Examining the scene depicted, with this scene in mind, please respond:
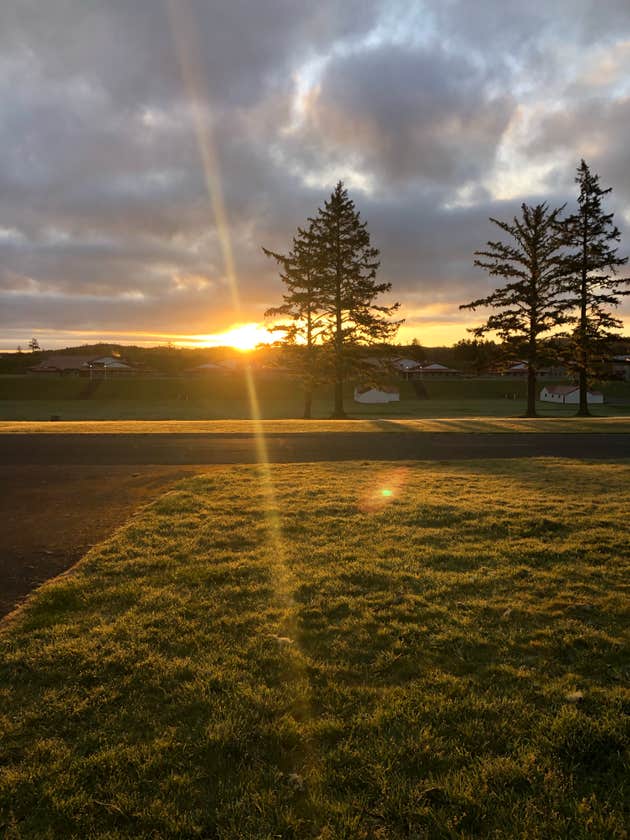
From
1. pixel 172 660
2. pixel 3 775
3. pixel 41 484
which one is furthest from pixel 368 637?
pixel 41 484

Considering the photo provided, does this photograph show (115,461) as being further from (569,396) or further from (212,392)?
(569,396)

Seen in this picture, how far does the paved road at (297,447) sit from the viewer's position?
13.9 metres

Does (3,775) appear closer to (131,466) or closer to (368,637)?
(368,637)

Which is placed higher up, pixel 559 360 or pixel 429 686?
pixel 559 360

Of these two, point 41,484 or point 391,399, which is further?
point 391,399

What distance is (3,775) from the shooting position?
2.76 metres

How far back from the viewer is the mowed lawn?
8.41 ft

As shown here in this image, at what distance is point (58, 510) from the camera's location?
8.60m

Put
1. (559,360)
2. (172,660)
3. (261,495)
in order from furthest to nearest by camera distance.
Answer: (559,360), (261,495), (172,660)

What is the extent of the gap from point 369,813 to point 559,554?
4.57 m

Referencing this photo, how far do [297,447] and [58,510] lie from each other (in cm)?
830

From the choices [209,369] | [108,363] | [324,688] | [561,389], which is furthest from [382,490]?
[108,363]

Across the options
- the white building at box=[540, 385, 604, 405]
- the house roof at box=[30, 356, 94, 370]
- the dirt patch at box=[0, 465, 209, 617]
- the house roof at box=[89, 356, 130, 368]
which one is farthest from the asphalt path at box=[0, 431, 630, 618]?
the house roof at box=[30, 356, 94, 370]

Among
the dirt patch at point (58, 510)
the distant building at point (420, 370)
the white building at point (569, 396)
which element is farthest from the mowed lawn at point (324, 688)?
the distant building at point (420, 370)
